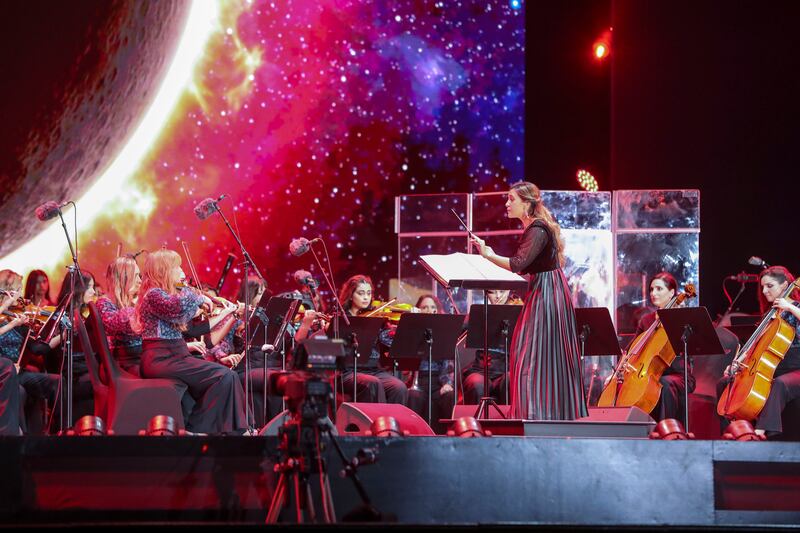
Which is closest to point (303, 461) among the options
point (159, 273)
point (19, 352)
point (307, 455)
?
point (307, 455)

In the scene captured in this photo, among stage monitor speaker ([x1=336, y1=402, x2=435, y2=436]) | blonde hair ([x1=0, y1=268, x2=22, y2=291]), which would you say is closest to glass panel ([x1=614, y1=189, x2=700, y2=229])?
stage monitor speaker ([x1=336, y1=402, x2=435, y2=436])

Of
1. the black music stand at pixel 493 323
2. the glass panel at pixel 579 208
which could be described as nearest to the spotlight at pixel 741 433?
the black music stand at pixel 493 323

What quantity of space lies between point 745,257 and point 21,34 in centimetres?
619

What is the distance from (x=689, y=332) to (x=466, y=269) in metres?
1.62

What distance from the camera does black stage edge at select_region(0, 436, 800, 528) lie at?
167 inches

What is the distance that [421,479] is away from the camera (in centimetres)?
434

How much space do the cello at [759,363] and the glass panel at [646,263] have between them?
1.50 metres

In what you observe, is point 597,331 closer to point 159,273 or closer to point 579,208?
point 579,208

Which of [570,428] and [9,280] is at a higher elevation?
[9,280]

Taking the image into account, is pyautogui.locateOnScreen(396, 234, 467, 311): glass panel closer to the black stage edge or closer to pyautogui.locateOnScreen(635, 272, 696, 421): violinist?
pyautogui.locateOnScreen(635, 272, 696, 421): violinist

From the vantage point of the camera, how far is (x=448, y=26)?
962 cm

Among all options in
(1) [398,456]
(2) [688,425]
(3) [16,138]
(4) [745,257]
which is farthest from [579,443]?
(3) [16,138]

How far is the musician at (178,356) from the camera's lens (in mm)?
5551

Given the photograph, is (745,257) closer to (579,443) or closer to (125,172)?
→ (579,443)
